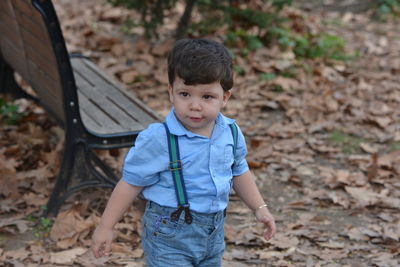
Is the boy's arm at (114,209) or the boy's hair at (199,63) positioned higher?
the boy's hair at (199,63)

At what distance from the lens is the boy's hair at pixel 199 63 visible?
8.62 ft

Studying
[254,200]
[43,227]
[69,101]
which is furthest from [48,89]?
[254,200]

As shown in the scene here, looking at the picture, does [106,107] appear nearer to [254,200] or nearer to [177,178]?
[254,200]

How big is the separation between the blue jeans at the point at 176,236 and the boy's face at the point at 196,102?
406 mm

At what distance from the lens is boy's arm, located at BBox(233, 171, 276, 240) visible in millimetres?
3035

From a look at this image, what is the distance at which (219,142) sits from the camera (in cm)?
281

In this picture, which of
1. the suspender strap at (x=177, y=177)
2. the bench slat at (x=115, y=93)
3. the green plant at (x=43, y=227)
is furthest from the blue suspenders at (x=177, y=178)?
the green plant at (x=43, y=227)

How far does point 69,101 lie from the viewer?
13.4 ft

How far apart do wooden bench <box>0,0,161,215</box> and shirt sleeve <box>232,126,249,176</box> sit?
4.42 feet

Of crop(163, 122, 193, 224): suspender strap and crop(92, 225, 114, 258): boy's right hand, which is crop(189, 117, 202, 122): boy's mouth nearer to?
crop(163, 122, 193, 224): suspender strap

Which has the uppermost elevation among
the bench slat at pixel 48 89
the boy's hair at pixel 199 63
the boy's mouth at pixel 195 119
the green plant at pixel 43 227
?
the boy's hair at pixel 199 63

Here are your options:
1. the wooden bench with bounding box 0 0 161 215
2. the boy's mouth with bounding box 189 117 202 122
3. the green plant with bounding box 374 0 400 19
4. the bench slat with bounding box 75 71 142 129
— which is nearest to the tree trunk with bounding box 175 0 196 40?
the bench slat with bounding box 75 71 142 129

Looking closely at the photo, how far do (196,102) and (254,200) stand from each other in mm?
658

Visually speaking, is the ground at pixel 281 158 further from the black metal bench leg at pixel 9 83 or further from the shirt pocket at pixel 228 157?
the shirt pocket at pixel 228 157
